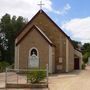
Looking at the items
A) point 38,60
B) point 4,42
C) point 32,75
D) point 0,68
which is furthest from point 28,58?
point 4,42

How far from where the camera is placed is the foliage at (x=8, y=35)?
84938mm

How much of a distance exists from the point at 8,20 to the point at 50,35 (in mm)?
37122

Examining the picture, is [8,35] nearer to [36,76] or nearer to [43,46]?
[43,46]

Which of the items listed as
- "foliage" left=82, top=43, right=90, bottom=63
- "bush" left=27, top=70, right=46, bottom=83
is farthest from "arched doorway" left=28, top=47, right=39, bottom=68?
"foliage" left=82, top=43, right=90, bottom=63

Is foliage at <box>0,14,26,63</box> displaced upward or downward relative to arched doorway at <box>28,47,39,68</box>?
upward

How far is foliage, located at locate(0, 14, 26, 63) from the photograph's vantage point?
84.9 metres

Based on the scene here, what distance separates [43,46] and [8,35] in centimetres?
3874

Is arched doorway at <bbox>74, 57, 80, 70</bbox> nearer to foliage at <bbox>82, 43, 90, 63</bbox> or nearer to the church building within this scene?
the church building

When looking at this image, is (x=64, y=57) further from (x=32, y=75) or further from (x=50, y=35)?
(x=32, y=75)

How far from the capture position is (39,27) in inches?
2040

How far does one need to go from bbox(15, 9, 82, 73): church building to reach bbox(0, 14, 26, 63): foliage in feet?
108

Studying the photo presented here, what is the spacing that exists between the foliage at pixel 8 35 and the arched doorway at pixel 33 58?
36675mm

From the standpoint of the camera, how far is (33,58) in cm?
4788

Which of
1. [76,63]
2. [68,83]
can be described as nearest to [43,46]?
[68,83]
